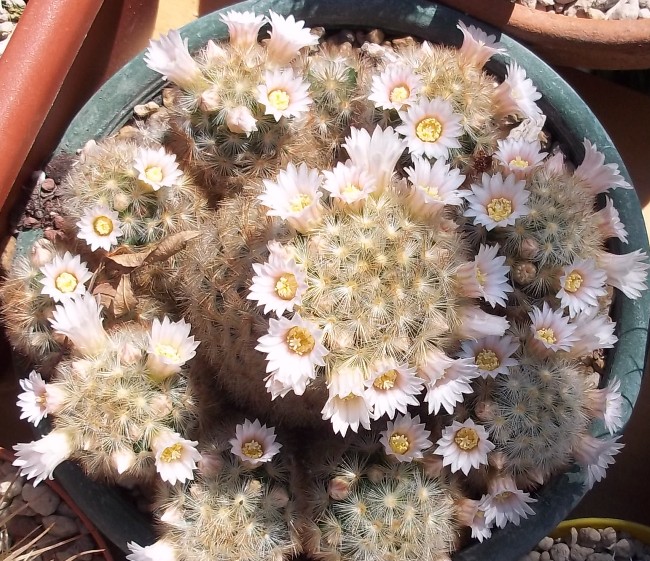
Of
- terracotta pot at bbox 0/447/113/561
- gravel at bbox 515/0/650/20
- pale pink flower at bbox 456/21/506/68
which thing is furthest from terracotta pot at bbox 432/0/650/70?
terracotta pot at bbox 0/447/113/561

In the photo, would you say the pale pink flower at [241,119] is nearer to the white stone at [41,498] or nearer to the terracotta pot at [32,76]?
the terracotta pot at [32,76]

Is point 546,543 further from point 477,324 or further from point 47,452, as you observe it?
point 47,452

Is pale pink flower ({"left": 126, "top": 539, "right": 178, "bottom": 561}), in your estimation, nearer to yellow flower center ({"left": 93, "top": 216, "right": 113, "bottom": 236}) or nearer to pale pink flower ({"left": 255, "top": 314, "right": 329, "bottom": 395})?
pale pink flower ({"left": 255, "top": 314, "right": 329, "bottom": 395})

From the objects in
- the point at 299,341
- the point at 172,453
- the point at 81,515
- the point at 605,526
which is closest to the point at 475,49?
the point at 299,341

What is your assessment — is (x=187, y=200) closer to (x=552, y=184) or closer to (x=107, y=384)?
(x=107, y=384)

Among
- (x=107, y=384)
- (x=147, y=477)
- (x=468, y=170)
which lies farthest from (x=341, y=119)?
(x=147, y=477)

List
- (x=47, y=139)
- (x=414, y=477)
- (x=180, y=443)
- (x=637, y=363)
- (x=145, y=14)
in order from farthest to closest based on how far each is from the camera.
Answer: (x=145, y=14) → (x=47, y=139) → (x=637, y=363) → (x=414, y=477) → (x=180, y=443)
